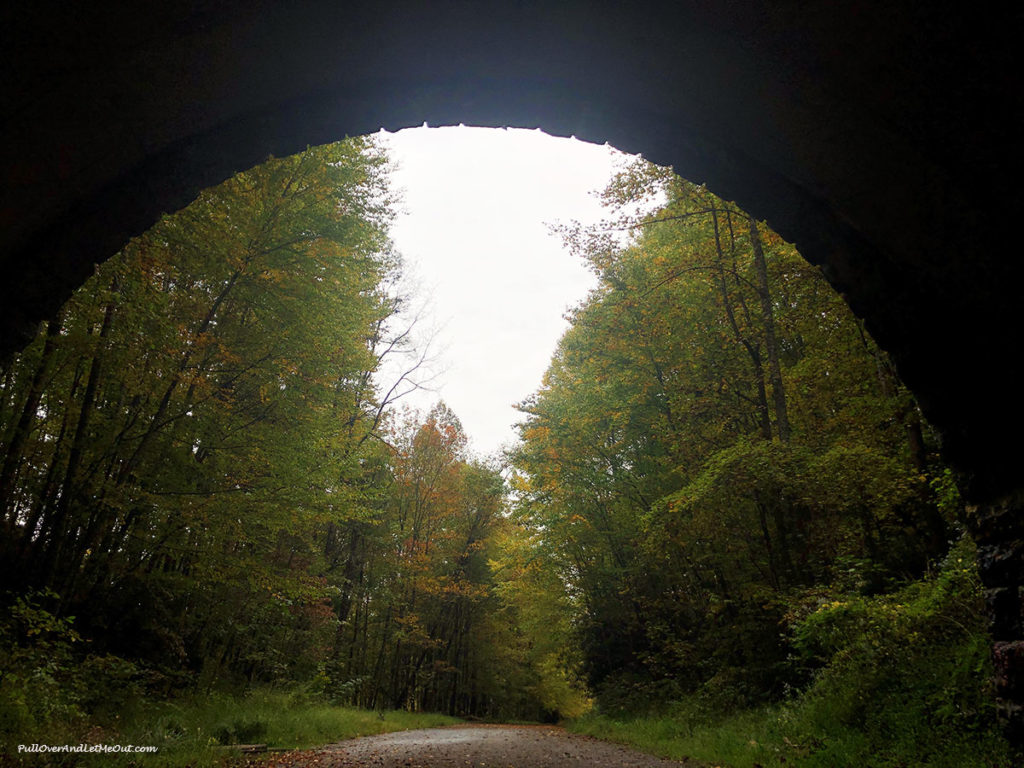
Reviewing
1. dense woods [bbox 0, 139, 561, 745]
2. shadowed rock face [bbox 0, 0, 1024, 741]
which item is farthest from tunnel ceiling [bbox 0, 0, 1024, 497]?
dense woods [bbox 0, 139, 561, 745]

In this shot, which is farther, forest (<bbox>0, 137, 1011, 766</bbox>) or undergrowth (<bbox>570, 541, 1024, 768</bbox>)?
forest (<bbox>0, 137, 1011, 766</bbox>)

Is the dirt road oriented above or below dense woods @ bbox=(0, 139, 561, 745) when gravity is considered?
below

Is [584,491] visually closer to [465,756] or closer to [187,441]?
[465,756]

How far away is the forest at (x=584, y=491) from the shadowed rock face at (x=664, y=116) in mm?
2931

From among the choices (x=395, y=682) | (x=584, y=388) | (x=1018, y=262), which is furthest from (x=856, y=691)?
(x=395, y=682)

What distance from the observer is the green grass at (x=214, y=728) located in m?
5.23

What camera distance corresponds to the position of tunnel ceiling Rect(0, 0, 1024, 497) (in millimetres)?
2447

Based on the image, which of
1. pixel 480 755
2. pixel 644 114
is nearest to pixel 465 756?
pixel 480 755

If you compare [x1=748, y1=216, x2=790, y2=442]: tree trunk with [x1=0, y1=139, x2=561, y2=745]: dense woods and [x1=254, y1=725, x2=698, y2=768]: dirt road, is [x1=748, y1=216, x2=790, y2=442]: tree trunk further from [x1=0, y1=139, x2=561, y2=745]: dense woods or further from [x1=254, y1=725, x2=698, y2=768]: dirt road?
[x1=0, y1=139, x2=561, y2=745]: dense woods

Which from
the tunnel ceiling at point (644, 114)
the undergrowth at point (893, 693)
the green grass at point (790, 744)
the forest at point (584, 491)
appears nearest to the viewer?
the tunnel ceiling at point (644, 114)

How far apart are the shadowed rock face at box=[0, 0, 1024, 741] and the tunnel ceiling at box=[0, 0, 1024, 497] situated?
0.03 feet

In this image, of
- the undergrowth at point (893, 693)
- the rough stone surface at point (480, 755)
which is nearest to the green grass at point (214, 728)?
the rough stone surface at point (480, 755)

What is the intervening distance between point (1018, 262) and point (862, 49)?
1.30 metres

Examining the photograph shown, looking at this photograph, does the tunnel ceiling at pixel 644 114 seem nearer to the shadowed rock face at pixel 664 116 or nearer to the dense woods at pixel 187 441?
the shadowed rock face at pixel 664 116
